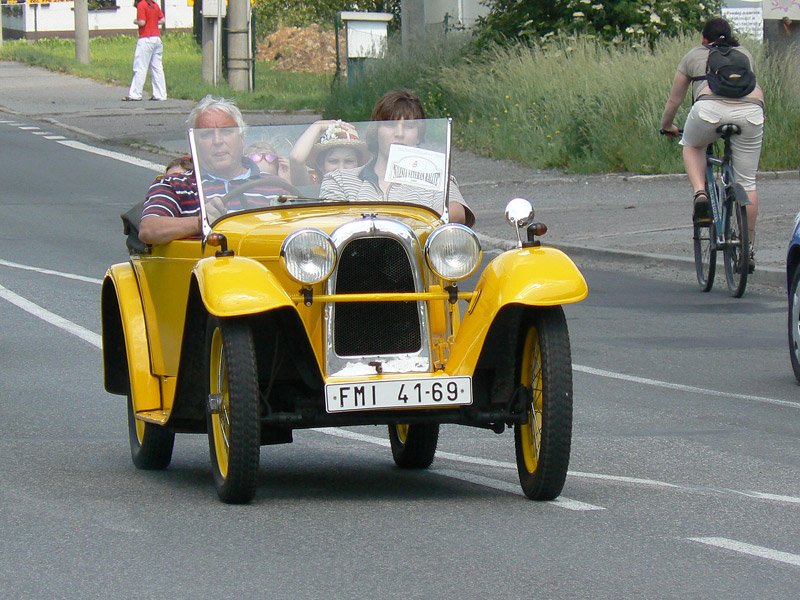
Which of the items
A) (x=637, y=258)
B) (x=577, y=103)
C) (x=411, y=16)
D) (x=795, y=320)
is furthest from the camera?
(x=411, y=16)

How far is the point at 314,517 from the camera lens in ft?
21.2

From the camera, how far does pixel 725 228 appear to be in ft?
44.5

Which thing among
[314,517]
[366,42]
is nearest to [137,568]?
[314,517]

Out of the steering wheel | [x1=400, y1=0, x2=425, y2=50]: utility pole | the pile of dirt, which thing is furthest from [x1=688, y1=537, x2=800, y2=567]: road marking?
the pile of dirt

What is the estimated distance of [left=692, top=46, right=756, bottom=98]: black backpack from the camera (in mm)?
13688

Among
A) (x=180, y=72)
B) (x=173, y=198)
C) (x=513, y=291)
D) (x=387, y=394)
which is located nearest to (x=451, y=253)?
(x=513, y=291)

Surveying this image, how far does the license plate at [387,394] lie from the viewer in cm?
648

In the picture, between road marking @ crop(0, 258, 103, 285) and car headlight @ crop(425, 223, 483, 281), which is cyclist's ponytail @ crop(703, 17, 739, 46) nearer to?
road marking @ crop(0, 258, 103, 285)

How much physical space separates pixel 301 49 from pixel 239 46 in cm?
1722

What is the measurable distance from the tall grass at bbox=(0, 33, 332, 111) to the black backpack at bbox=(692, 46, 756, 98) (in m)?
16.9

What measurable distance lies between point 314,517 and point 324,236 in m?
1.01

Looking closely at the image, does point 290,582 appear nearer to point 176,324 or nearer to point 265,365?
point 265,365

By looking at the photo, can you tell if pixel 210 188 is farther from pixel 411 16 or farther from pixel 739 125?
pixel 411 16

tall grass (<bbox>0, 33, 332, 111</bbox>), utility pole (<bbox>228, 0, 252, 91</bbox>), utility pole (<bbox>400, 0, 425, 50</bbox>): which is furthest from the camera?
utility pole (<bbox>400, 0, 425, 50</bbox>)
